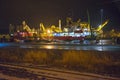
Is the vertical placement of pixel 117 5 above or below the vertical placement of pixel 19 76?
above

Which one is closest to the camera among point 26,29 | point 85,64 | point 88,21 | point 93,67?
point 93,67

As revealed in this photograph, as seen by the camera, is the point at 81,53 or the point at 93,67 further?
the point at 81,53

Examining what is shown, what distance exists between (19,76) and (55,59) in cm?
891

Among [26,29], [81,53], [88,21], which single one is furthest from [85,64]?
[88,21]

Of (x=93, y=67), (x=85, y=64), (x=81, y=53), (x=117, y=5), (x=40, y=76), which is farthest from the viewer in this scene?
(x=117, y=5)

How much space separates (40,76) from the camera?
49.6ft

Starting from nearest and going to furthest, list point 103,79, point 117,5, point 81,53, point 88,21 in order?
point 103,79
point 81,53
point 117,5
point 88,21

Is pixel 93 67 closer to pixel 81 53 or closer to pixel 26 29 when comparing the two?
pixel 81 53

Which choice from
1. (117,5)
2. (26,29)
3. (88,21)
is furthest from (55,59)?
(88,21)

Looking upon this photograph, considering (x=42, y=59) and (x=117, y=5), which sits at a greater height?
(x=117, y=5)

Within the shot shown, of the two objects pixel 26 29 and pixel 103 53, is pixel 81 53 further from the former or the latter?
pixel 26 29

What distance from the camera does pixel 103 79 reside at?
13812mm

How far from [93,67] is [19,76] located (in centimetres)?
573

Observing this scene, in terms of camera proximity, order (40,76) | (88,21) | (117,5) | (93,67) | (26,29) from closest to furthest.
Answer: (40,76) < (93,67) < (117,5) < (26,29) < (88,21)
